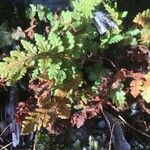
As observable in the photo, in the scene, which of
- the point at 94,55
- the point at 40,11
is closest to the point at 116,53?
the point at 94,55

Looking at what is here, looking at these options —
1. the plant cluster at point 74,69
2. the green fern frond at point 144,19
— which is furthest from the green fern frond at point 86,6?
the green fern frond at point 144,19

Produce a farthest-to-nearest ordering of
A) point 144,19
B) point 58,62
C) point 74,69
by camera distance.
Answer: point 144,19
point 74,69
point 58,62

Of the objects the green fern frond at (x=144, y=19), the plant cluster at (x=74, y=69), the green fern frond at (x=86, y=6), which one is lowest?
the plant cluster at (x=74, y=69)

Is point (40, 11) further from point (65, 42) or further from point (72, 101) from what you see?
point (72, 101)

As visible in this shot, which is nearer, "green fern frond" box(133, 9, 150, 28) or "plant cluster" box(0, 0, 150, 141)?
"plant cluster" box(0, 0, 150, 141)

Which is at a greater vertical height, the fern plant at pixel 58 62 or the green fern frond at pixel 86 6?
the green fern frond at pixel 86 6

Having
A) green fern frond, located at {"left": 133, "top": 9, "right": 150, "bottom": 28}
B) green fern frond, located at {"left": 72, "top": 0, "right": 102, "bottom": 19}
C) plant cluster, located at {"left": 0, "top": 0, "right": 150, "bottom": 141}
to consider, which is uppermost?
green fern frond, located at {"left": 72, "top": 0, "right": 102, "bottom": 19}

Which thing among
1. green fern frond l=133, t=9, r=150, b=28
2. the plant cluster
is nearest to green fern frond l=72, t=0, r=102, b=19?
the plant cluster

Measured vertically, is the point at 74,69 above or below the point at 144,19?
below

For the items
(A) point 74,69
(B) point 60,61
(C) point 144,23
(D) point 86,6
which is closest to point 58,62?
(B) point 60,61

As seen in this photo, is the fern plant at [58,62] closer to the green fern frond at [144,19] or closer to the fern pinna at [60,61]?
the fern pinna at [60,61]

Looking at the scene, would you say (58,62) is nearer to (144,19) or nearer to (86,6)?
(86,6)

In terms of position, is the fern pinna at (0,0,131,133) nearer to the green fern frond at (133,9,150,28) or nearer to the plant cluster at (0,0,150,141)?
the plant cluster at (0,0,150,141)
